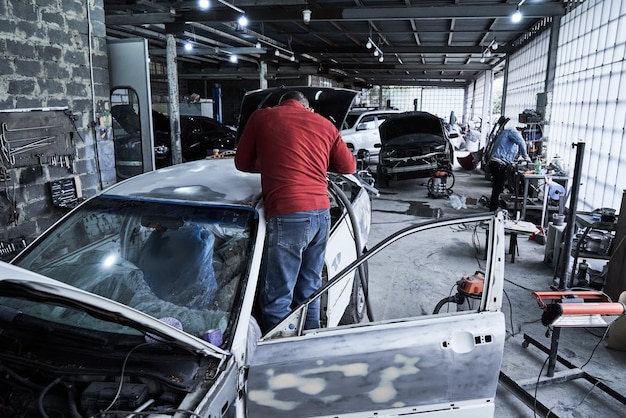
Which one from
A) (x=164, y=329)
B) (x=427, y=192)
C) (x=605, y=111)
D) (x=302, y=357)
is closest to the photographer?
(x=164, y=329)

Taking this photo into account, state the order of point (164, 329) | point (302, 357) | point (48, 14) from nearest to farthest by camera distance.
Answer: point (164, 329), point (302, 357), point (48, 14)

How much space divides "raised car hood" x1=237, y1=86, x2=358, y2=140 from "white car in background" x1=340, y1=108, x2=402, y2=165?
8.78m

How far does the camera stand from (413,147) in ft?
34.9

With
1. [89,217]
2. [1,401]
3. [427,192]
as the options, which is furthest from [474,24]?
[1,401]

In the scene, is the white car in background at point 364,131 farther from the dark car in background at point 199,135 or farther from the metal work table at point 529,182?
the metal work table at point 529,182

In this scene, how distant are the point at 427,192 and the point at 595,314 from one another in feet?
27.1

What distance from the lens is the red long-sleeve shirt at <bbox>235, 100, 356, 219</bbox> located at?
2.55 meters

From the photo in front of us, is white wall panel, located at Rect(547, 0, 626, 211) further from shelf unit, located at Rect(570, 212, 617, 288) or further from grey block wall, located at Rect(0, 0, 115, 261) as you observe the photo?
grey block wall, located at Rect(0, 0, 115, 261)

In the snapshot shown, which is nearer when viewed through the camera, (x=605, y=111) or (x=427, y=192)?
(x=605, y=111)

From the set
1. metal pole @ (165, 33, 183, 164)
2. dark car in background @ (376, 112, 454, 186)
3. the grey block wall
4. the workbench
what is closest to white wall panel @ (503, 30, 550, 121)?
dark car in background @ (376, 112, 454, 186)

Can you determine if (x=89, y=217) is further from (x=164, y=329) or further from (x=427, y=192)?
(x=427, y=192)

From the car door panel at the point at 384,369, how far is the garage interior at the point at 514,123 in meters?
1.05

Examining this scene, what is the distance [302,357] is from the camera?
191 cm

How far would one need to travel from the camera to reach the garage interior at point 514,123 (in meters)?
3.63
